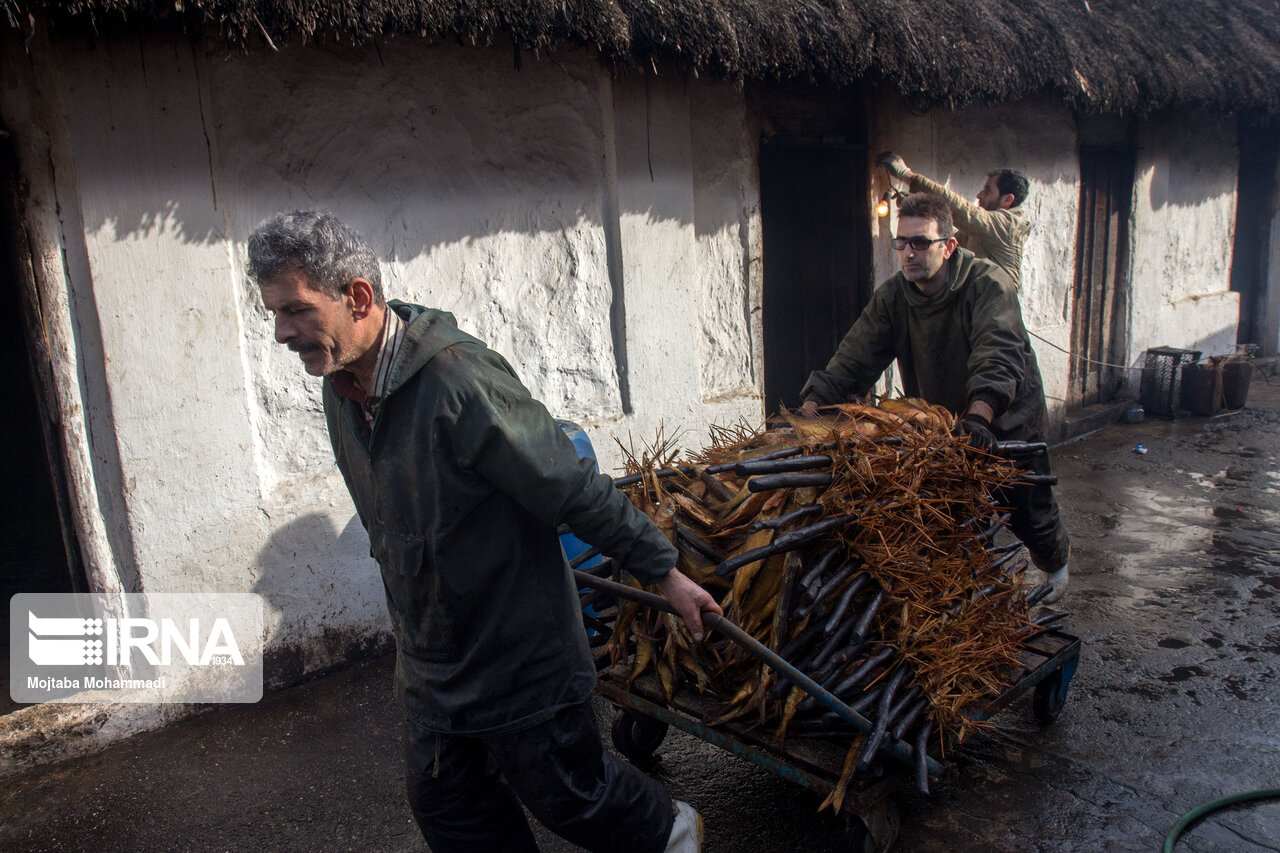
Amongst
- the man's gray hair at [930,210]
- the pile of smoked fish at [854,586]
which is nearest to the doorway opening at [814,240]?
the man's gray hair at [930,210]

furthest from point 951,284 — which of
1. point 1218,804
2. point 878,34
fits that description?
point 878,34

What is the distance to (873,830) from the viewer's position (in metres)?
2.62

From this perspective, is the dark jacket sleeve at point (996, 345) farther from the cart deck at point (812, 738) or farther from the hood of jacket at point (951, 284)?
the cart deck at point (812, 738)

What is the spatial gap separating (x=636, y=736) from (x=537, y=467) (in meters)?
1.82

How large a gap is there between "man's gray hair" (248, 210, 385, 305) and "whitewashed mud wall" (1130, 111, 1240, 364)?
958 cm

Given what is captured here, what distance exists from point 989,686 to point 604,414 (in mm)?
2897

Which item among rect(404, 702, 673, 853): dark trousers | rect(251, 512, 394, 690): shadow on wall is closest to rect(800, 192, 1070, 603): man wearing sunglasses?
rect(404, 702, 673, 853): dark trousers

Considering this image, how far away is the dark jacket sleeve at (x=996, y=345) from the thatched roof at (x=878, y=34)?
206cm

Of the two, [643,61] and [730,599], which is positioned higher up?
[643,61]

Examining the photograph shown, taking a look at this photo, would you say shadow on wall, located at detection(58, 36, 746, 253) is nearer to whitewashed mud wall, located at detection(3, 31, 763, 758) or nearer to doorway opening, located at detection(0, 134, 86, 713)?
whitewashed mud wall, located at detection(3, 31, 763, 758)

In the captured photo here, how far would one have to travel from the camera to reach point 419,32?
3936mm

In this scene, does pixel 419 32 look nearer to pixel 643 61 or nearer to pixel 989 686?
pixel 643 61

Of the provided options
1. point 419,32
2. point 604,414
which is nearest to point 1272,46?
point 604,414

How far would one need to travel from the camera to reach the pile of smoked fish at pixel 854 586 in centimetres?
271
